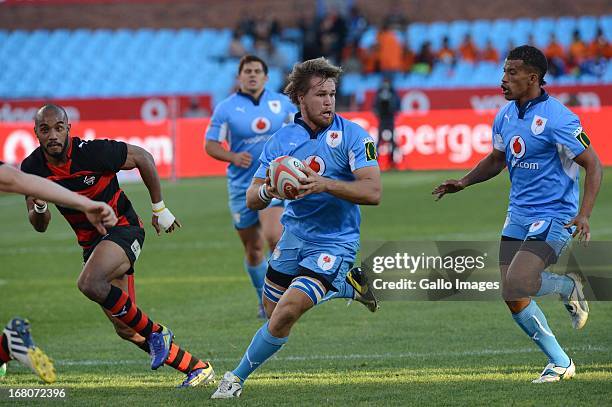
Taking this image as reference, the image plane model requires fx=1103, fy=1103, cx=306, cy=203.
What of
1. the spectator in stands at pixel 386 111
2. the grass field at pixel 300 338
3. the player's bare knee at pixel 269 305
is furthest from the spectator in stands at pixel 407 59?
the player's bare knee at pixel 269 305

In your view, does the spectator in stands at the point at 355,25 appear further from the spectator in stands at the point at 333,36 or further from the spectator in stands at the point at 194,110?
the spectator in stands at the point at 194,110

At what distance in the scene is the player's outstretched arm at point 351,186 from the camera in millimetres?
6648

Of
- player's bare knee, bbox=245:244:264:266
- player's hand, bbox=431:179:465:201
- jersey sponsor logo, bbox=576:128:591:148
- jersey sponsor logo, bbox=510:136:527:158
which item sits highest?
jersey sponsor logo, bbox=576:128:591:148

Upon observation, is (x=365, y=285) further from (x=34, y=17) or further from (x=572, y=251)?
(x=34, y=17)

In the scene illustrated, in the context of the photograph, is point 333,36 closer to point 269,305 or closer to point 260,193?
point 269,305

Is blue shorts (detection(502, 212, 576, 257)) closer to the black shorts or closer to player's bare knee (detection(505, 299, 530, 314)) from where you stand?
player's bare knee (detection(505, 299, 530, 314))

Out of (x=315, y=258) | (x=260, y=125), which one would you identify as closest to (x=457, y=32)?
(x=260, y=125)

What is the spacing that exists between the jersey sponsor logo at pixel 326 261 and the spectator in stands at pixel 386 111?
17679 mm

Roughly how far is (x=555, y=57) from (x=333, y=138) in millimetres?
24350

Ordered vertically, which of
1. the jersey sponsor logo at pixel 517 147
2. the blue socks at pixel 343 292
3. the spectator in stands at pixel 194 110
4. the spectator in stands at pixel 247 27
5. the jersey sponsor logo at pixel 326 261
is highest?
the spectator in stands at pixel 247 27

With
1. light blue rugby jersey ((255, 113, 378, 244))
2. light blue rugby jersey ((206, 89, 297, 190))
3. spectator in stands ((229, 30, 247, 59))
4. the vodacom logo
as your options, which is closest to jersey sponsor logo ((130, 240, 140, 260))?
light blue rugby jersey ((255, 113, 378, 244))

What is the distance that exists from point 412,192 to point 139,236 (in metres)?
13.9

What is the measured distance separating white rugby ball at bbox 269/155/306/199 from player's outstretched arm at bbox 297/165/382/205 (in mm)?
37

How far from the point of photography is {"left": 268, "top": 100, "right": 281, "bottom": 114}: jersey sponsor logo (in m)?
11.1
